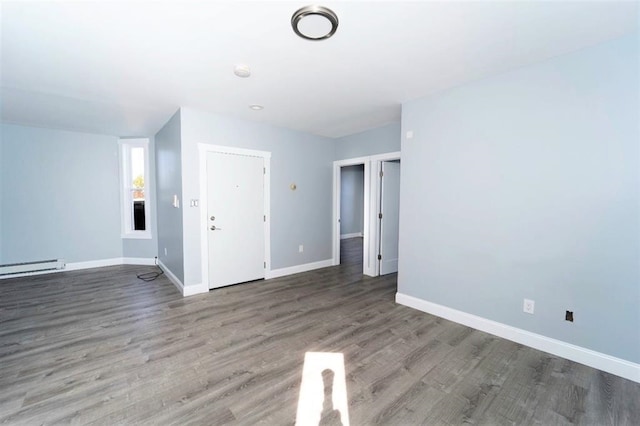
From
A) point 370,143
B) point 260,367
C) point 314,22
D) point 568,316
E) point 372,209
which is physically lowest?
point 260,367

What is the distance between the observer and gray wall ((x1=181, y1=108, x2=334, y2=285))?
3594 mm

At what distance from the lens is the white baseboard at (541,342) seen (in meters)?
1.98

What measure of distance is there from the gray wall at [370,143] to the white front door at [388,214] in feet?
1.00

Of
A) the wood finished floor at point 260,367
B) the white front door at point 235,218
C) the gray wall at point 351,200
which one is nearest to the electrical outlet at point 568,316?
the wood finished floor at point 260,367

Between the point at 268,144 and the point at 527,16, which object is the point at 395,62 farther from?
the point at 268,144

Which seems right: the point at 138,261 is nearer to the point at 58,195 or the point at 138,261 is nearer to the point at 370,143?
the point at 58,195

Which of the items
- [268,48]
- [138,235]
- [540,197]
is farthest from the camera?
[138,235]

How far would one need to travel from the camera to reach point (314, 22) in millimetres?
1752

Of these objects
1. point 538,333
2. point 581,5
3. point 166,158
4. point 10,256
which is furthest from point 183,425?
point 10,256

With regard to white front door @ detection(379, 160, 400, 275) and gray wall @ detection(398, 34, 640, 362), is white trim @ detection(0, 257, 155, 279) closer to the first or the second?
white front door @ detection(379, 160, 400, 275)

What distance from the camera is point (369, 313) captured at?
3086mm

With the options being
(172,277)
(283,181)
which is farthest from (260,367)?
(283,181)

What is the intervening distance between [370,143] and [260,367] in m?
3.71

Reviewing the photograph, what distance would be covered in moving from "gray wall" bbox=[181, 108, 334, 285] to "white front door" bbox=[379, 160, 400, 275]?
1150mm
